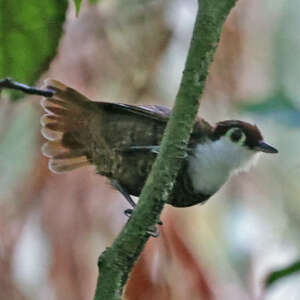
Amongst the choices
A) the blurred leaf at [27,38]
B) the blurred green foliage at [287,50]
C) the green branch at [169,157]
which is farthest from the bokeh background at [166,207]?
the blurred leaf at [27,38]

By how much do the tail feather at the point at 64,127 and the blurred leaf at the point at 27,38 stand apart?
3.91 feet

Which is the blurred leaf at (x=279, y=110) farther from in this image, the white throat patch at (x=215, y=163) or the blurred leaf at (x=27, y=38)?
the white throat patch at (x=215, y=163)

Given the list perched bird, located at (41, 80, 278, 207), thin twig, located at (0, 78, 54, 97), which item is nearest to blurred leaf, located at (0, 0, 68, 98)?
thin twig, located at (0, 78, 54, 97)

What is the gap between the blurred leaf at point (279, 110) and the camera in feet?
4.76

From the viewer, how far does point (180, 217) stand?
10.0ft

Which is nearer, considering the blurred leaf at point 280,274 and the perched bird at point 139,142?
the blurred leaf at point 280,274

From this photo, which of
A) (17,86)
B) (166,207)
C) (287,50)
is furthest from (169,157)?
(287,50)

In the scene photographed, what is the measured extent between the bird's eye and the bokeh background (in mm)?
132

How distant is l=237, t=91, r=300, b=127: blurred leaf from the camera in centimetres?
145

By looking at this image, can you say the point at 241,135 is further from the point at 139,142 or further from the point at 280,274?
the point at 280,274

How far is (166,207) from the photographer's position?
294 centimetres

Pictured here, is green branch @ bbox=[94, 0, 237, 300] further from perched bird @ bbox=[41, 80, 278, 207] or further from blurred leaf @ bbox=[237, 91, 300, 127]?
perched bird @ bbox=[41, 80, 278, 207]

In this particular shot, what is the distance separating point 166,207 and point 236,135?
2.14 ft

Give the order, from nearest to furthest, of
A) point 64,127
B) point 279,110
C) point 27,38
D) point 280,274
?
point 280,274 → point 27,38 → point 279,110 → point 64,127
